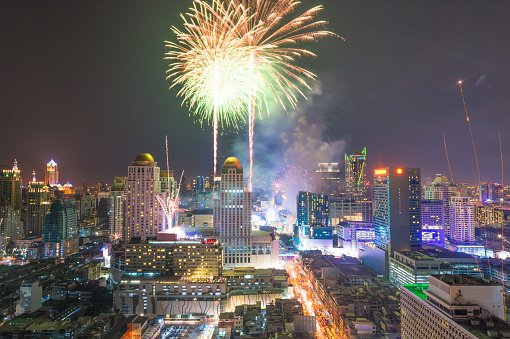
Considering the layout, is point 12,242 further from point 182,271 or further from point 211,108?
point 211,108

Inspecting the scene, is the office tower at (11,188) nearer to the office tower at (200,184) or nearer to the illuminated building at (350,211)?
the office tower at (200,184)

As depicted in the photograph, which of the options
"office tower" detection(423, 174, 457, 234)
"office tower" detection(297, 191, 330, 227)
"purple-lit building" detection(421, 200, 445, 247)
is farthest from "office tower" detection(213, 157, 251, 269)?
"office tower" detection(423, 174, 457, 234)

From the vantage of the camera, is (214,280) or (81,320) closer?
(81,320)

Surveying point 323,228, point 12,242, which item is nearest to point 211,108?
point 323,228

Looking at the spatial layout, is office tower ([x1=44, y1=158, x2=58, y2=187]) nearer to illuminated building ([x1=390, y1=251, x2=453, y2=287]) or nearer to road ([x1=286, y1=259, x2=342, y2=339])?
road ([x1=286, y1=259, x2=342, y2=339])

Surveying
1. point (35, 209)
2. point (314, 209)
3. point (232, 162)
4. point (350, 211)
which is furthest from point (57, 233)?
point (350, 211)
